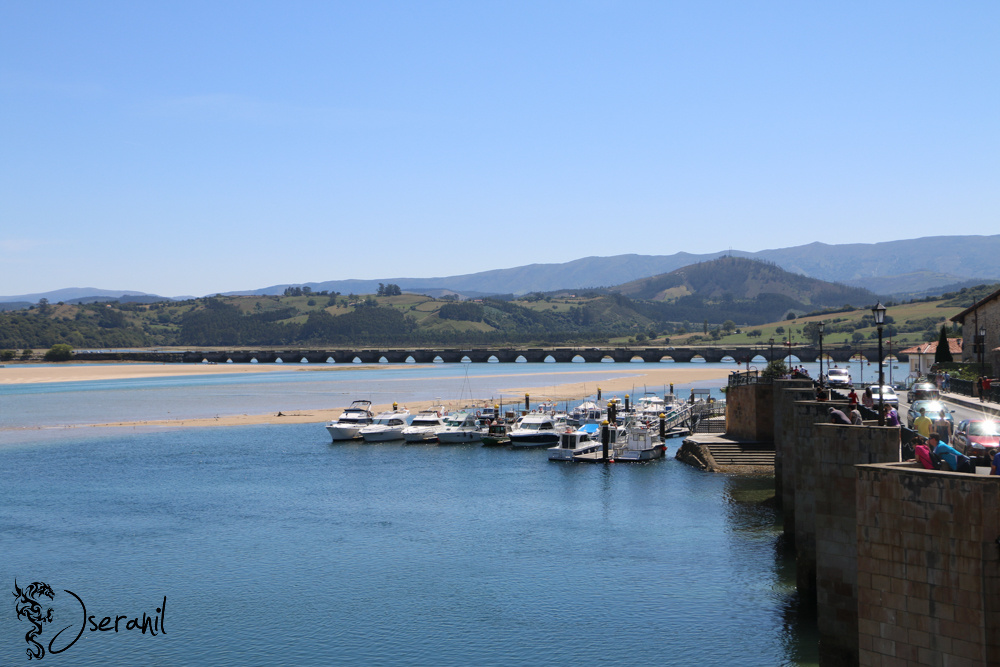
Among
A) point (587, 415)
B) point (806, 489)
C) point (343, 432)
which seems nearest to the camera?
point (806, 489)

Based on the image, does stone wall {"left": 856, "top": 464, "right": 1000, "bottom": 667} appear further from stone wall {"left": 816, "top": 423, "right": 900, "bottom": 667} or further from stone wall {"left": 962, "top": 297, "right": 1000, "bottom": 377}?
stone wall {"left": 962, "top": 297, "right": 1000, "bottom": 377}

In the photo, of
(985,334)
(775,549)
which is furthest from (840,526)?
(985,334)

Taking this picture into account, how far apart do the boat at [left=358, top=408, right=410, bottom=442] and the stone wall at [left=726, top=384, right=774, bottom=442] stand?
29729 mm

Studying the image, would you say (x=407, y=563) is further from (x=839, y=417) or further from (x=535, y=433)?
(x=535, y=433)

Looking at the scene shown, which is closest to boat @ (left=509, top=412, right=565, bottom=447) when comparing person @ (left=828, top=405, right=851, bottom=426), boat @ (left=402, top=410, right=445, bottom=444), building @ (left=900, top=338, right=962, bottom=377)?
boat @ (left=402, top=410, right=445, bottom=444)

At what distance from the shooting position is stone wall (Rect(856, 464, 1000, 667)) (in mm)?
13266

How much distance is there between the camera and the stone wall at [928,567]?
1327 centimetres

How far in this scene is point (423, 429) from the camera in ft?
248

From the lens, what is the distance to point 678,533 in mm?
40312

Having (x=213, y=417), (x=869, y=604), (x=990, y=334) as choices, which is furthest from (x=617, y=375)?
(x=869, y=604)

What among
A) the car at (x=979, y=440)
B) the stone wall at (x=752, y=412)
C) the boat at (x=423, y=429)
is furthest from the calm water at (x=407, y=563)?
the boat at (x=423, y=429)

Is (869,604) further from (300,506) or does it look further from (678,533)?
(300,506)

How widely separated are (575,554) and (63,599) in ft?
64.6

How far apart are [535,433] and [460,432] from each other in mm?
6572
